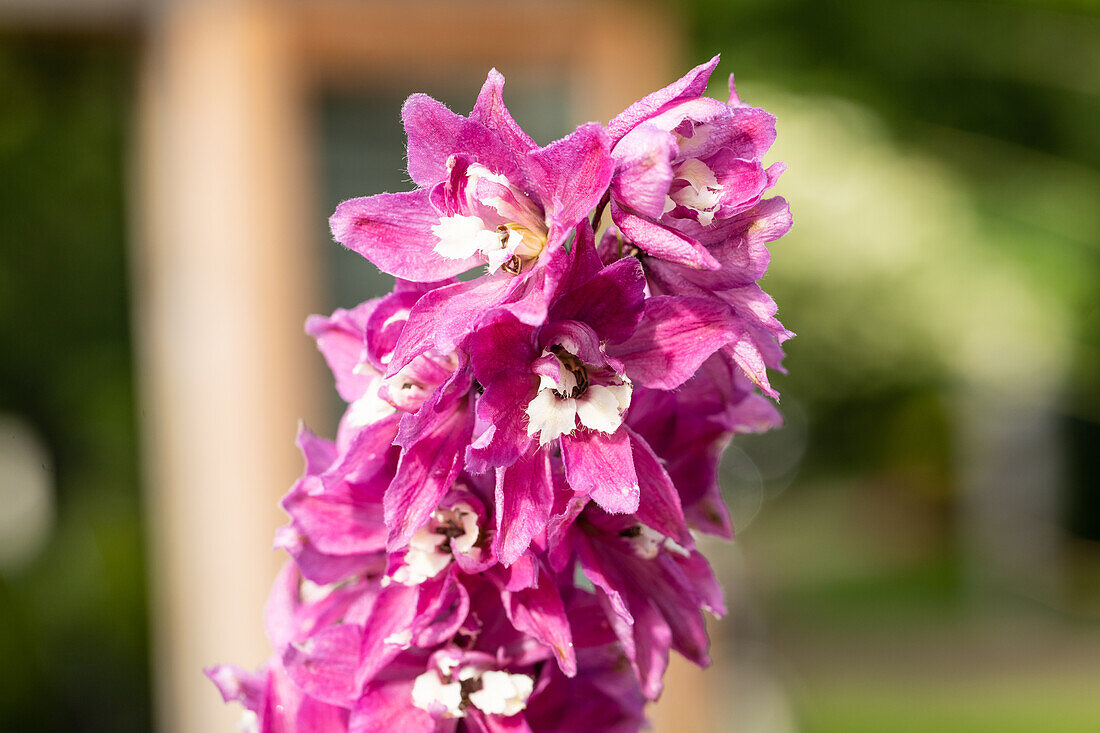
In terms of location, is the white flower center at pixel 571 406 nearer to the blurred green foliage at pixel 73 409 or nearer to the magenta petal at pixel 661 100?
the magenta petal at pixel 661 100

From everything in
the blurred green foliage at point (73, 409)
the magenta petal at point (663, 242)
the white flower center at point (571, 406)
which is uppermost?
the magenta petal at point (663, 242)

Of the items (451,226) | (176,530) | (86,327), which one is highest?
(451,226)

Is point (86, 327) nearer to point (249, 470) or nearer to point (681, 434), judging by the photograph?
point (249, 470)

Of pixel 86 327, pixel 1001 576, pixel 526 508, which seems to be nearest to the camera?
pixel 526 508

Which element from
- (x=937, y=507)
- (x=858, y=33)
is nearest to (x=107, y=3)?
(x=858, y=33)

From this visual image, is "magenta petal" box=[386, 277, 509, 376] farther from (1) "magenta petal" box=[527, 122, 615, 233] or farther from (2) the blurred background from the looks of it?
(2) the blurred background

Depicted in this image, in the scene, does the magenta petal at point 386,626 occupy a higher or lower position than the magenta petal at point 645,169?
lower

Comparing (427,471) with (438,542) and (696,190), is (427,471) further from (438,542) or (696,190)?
(696,190)

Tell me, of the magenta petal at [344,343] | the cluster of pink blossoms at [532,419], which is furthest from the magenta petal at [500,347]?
the magenta petal at [344,343]

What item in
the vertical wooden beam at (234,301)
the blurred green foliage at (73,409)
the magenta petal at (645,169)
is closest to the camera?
the magenta petal at (645,169)
